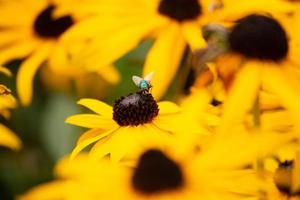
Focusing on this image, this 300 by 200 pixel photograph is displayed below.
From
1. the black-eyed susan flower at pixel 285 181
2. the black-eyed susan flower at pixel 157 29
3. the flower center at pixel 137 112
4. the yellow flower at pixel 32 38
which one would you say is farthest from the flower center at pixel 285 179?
the yellow flower at pixel 32 38

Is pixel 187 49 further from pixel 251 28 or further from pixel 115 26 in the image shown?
pixel 251 28

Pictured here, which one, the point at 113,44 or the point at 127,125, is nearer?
the point at 127,125

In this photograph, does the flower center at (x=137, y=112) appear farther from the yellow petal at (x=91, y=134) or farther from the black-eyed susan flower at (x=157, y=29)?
the black-eyed susan flower at (x=157, y=29)

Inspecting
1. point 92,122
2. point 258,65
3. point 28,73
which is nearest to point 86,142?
point 92,122

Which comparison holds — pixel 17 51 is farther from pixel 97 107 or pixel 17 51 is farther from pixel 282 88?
pixel 282 88

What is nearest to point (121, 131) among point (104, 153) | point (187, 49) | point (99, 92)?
point (104, 153)
